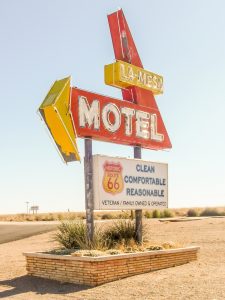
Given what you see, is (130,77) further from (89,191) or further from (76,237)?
(76,237)

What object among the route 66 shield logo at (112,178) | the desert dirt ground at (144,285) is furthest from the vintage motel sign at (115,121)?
the desert dirt ground at (144,285)

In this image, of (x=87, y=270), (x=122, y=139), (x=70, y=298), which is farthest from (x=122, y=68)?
(x=70, y=298)

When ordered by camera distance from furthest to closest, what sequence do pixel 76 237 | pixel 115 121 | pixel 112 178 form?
pixel 115 121 → pixel 112 178 → pixel 76 237

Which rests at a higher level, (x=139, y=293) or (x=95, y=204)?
(x=95, y=204)

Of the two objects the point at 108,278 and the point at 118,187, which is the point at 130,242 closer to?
the point at 118,187

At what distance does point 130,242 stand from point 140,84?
5.65m

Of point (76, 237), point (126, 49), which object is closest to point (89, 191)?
point (76, 237)

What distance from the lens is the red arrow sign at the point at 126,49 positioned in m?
17.4

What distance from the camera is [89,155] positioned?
1470 cm

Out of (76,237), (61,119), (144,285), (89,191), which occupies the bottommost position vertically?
(144,285)

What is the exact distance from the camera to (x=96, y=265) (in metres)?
12.5

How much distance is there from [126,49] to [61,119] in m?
5.11

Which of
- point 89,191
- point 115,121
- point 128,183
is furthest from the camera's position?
point 128,183

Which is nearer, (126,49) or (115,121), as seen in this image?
(115,121)
